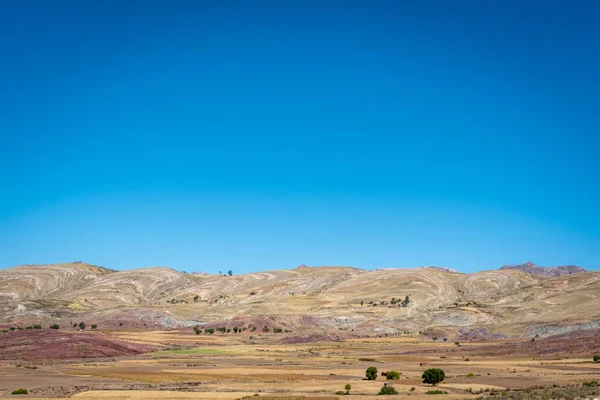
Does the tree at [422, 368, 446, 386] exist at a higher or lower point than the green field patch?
higher

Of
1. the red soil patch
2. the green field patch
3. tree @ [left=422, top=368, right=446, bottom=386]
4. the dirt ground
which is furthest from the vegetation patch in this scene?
tree @ [left=422, top=368, right=446, bottom=386]

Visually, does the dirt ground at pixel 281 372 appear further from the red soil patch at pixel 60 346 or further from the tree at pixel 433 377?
the red soil patch at pixel 60 346

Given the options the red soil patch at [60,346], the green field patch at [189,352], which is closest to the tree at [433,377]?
the green field patch at [189,352]

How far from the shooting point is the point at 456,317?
165 metres

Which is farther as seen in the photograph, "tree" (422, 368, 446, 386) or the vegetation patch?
the vegetation patch

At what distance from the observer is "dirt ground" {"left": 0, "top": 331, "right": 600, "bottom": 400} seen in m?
60.9

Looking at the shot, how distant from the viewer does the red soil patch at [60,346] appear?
10269cm

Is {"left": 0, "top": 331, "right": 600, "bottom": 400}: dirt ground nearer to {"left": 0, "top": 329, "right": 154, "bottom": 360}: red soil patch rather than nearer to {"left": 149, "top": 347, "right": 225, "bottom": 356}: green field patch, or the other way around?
{"left": 149, "top": 347, "right": 225, "bottom": 356}: green field patch

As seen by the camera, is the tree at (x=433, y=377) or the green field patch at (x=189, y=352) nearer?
the tree at (x=433, y=377)

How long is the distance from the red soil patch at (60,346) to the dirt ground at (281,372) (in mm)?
5218

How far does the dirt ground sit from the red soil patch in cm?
522

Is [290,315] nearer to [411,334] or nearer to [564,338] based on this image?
[411,334]

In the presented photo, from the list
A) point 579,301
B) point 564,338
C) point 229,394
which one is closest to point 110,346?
point 229,394

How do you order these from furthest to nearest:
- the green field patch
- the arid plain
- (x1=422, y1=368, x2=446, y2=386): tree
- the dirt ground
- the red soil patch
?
1. the green field patch
2. the red soil patch
3. (x1=422, y1=368, x2=446, y2=386): tree
4. the arid plain
5. the dirt ground
